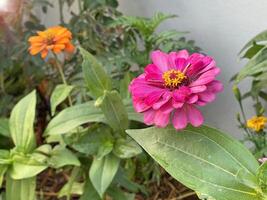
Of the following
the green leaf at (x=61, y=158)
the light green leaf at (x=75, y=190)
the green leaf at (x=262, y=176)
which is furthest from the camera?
the light green leaf at (x=75, y=190)

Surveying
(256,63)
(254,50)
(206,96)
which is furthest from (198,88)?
(254,50)

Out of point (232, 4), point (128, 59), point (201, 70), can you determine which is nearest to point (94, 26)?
point (128, 59)

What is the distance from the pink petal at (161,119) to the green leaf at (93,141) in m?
0.29

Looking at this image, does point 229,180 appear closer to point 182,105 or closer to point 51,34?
point 182,105

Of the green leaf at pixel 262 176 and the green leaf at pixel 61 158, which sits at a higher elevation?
the green leaf at pixel 262 176

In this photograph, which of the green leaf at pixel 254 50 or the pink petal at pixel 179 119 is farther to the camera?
the green leaf at pixel 254 50

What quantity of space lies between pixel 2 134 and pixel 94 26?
0.32m

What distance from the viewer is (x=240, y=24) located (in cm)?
93

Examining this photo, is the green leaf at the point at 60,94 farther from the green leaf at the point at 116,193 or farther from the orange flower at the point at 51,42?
the green leaf at the point at 116,193

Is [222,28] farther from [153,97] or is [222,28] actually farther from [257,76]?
[153,97]

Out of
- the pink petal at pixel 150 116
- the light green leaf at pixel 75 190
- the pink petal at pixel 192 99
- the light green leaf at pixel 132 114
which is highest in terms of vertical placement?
the pink petal at pixel 192 99

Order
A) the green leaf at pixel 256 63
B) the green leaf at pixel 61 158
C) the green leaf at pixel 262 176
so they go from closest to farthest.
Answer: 1. the green leaf at pixel 262 176
2. the green leaf at pixel 256 63
3. the green leaf at pixel 61 158

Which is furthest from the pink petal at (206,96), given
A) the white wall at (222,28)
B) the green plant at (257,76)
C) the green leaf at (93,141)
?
the white wall at (222,28)

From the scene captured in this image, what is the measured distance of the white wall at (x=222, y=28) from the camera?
917 millimetres
